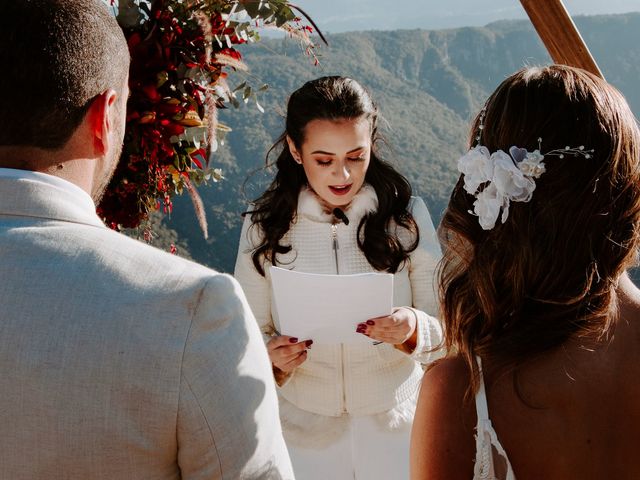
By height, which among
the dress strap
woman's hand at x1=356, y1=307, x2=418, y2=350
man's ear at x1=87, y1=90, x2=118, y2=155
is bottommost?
woman's hand at x1=356, y1=307, x2=418, y2=350

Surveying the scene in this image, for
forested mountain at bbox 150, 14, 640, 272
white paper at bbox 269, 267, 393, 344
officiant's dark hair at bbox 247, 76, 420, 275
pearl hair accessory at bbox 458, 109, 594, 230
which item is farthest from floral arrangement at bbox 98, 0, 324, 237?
forested mountain at bbox 150, 14, 640, 272

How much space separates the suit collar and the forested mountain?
3689mm

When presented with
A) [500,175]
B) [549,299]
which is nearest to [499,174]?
→ [500,175]

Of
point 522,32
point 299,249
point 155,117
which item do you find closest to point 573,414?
point 155,117

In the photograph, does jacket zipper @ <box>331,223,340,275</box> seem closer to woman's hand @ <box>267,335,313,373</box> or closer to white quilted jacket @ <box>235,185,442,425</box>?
white quilted jacket @ <box>235,185,442,425</box>

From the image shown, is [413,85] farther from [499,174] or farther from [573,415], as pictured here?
[573,415]

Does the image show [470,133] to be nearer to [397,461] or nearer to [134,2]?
[134,2]

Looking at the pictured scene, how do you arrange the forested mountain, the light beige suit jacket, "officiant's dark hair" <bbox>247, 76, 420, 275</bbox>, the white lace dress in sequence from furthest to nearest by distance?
the forested mountain < "officiant's dark hair" <bbox>247, 76, 420, 275</bbox> < the white lace dress < the light beige suit jacket

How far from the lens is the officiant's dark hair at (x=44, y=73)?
1078 millimetres

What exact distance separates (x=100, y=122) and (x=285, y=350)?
1.38m

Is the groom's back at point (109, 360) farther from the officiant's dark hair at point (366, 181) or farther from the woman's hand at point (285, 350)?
the officiant's dark hair at point (366, 181)

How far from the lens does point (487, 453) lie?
4.24 feet

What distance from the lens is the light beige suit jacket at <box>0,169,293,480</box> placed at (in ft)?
3.23

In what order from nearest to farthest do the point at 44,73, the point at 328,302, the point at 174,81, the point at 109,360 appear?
the point at 109,360
the point at 44,73
the point at 174,81
the point at 328,302
